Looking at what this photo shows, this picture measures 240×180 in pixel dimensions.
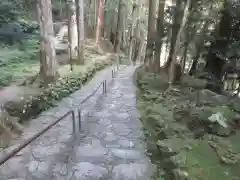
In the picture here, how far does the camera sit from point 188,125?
16.4ft

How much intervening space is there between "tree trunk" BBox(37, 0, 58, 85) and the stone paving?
1.92 m

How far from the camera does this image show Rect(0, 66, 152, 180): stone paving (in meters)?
3.99

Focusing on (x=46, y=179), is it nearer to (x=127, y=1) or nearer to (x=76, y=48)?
(x=76, y=48)

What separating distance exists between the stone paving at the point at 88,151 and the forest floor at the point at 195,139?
34 cm

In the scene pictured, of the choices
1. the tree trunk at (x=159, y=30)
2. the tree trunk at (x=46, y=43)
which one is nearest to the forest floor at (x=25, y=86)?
the tree trunk at (x=46, y=43)

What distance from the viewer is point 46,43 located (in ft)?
27.8

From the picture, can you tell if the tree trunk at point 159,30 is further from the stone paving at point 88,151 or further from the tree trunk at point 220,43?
the stone paving at point 88,151

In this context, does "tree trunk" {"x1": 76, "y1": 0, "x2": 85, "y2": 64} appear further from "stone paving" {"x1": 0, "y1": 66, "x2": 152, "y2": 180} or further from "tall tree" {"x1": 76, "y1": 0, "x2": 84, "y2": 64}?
"stone paving" {"x1": 0, "y1": 66, "x2": 152, "y2": 180}

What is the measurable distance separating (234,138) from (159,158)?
1379mm

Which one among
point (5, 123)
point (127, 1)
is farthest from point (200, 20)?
point (127, 1)

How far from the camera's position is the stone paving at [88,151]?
3988mm

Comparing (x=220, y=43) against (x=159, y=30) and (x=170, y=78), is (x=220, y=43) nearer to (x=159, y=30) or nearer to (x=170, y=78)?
(x=170, y=78)

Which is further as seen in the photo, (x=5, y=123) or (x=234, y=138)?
(x=5, y=123)

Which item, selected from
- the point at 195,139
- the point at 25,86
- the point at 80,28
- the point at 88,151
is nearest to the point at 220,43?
the point at 195,139
